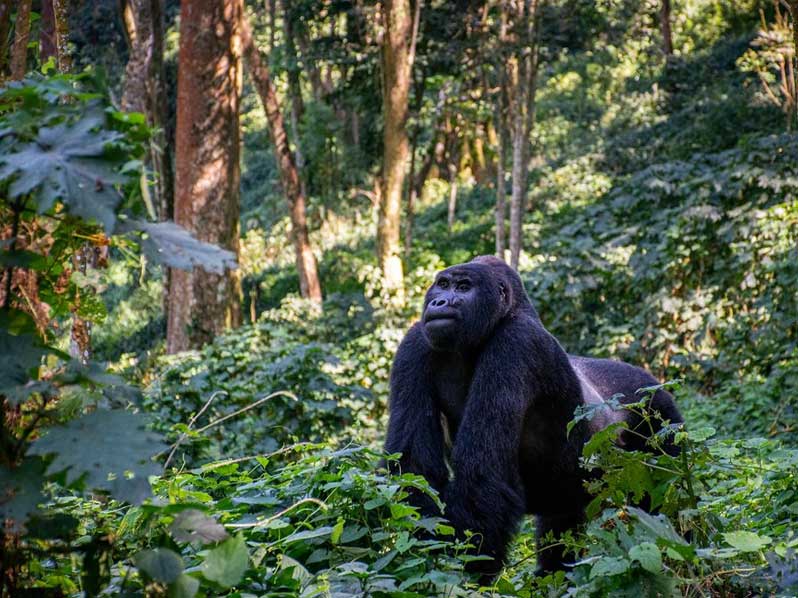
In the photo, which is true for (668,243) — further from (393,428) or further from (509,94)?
(393,428)

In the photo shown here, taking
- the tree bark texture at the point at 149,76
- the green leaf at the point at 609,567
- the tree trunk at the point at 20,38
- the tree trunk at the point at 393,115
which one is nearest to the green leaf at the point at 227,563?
the green leaf at the point at 609,567

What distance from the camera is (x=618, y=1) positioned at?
1656 cm

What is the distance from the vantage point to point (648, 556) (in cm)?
242

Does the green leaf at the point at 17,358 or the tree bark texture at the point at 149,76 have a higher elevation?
the tree bark texture at the point at 149,76

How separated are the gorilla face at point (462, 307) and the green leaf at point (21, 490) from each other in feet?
7.54

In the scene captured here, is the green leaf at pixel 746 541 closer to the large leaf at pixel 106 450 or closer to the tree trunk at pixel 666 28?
the large leaf at pixel 106 450

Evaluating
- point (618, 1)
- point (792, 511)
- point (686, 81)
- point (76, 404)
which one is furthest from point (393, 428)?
point (686, 81)

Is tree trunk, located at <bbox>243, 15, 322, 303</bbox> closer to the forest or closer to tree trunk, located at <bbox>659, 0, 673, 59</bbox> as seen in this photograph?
the forest

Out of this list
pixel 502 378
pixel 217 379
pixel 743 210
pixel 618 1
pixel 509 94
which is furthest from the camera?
pixel 618 1

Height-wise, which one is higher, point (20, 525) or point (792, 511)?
point (20, 525)

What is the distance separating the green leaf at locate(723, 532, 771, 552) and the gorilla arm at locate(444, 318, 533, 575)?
40.4 inches

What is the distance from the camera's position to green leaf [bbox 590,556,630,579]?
7.97 ft

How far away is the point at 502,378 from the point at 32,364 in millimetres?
2267

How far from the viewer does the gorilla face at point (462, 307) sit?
3939 mm
